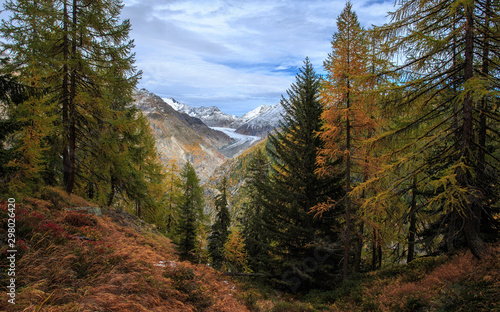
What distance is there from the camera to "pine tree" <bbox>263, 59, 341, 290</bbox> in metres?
11.8

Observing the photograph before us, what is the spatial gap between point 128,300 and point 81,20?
44.0 ft

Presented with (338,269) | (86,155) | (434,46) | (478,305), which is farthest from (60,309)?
(86,155)

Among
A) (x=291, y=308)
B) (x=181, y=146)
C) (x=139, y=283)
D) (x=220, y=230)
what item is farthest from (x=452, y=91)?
(x=181, y=146)

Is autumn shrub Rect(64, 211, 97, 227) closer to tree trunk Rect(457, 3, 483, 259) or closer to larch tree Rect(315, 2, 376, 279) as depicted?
larch tree Rect(315, 2, 376, 279)

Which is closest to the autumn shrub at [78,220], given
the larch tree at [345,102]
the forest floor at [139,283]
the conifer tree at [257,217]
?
the forest floor at [139,283]

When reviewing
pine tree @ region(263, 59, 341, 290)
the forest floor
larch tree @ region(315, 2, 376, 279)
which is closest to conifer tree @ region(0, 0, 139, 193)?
the forest floor

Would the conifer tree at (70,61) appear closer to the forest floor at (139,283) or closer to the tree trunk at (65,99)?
the tree trunk at (65,99)

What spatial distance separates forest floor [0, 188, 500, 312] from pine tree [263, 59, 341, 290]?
2.94 meters

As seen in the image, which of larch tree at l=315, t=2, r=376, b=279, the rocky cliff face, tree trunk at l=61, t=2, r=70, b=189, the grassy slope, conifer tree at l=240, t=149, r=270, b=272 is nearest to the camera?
the grassy slope

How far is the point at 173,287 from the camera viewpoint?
6.33 m

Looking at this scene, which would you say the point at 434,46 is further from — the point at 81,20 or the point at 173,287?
the point at 81,20

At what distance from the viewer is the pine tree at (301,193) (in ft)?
38.6

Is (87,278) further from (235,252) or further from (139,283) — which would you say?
(235,252)

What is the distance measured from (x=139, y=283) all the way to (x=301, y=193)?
28.5 feet
